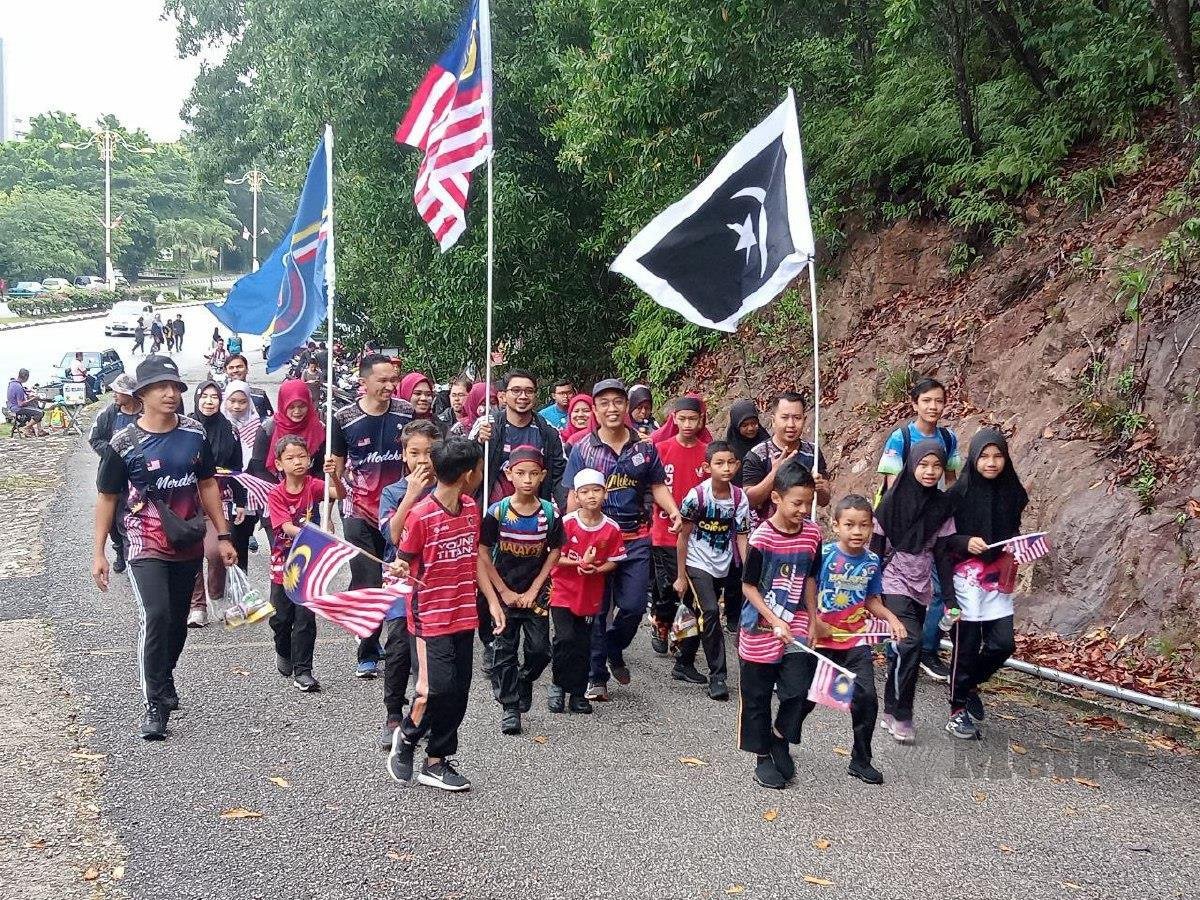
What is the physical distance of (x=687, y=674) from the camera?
7.67 m

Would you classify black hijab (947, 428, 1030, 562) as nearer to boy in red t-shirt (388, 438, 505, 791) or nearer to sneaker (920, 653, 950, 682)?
sneaker (920, 653, 950, 682)

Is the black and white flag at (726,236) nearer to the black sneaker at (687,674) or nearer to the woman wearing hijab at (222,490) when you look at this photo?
the black sneaker at (687,674)

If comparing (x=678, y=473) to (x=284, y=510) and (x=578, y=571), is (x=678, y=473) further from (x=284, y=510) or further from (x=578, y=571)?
(x=284, y=510)

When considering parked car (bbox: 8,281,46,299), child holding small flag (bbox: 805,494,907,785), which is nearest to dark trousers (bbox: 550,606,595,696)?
child holding small flag (bbox: 805,494,907,785)

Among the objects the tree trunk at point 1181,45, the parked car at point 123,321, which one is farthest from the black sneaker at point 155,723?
the parked car at point 123,321

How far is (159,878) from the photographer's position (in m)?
4.68

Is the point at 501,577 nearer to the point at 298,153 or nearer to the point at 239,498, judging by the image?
the point at 239,498

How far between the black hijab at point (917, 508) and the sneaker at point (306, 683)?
3.61m

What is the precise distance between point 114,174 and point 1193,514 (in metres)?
97.6

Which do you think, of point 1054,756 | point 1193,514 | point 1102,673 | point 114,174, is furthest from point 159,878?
point 114,174

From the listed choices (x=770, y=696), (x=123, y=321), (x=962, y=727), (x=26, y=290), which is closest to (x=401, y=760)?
(x=770, y=696)

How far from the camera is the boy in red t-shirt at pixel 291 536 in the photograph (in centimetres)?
731

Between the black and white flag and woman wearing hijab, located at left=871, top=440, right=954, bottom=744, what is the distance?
4.73ft

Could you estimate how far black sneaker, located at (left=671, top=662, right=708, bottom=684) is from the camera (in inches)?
301
